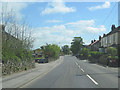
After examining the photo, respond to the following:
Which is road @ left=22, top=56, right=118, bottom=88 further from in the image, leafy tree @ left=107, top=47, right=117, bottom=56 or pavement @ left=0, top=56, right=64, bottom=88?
leafy tree @ left=107, top=47, right=117, bottom=56

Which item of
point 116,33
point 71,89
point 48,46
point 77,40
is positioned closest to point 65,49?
point 77,40

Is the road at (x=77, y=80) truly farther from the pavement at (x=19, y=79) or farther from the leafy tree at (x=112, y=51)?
the leafy tree at (x=112, y=51)

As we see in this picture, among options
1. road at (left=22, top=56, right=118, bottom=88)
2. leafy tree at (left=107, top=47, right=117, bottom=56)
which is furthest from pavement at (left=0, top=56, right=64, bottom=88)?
leafy tree at (left=107, top=47, right=117, bottom=56)

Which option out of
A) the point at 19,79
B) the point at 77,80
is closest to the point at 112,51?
the point at 77,80

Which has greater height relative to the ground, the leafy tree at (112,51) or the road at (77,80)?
the leafy tree at (112,51)

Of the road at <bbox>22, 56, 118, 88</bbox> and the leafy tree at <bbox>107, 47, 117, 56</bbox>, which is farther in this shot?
the leafy tree at <bbox>107, 47, 117, 56</bbox>

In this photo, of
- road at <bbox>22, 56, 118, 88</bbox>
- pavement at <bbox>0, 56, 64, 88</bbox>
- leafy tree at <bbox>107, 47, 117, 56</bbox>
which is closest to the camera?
pavement at <bbox>0, 56, 64, 88</bbox>

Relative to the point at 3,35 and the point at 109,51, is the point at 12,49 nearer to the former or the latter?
the point at 3,35

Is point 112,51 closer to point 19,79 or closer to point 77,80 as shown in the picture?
point 77,80

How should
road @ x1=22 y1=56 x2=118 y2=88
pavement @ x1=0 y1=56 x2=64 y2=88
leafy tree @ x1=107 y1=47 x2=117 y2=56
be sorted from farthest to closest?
leafy tree @ x1=107 y1=47 x2=117 y2=56 → road @ x1=22 y1=56 x2=118 y2=88 → pavement @ x1=0 y1=56 x2=64 y2=88

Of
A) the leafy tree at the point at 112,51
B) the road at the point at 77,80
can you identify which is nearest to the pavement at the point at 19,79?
the road at the point at 77,80

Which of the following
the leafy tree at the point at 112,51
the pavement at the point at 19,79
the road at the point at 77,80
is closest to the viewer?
the pavement at the point at 19,79

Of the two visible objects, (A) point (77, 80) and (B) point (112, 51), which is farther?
(B) point (112, 51)

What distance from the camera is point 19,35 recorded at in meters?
21.7
